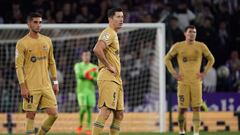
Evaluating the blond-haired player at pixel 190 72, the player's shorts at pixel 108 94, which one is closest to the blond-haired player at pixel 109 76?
the player's shorts at pixel 108 94

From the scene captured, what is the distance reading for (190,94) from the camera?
1504 cm

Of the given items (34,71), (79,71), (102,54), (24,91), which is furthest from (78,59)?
(102,54)

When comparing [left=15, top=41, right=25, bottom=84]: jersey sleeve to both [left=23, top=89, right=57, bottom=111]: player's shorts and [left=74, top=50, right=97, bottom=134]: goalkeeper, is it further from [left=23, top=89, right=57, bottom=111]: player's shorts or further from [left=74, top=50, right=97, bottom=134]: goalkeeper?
[left=74, top=50, right=97, bottom=134]: goalkeeper

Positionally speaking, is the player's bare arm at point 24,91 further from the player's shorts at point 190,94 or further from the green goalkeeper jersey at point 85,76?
the green goalkeeper jersey at point 85,76

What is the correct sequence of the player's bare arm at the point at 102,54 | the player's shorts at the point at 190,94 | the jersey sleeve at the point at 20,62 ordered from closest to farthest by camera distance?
the player's bare arm at the point at 102,54 < the jersey sleeve at the point at 20,62 < the player's shorts at the point at 190,94

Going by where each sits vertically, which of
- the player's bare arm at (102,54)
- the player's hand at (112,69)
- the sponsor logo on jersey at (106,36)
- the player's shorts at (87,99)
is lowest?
the player's shorts at (87,99)

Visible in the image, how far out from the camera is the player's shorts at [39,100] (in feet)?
39.7

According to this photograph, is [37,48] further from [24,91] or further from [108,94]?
[108,94]

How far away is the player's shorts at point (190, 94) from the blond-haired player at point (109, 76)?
3662 millimetres

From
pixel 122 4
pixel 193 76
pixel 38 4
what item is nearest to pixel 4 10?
pixel 38 4

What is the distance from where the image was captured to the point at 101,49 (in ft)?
36.9

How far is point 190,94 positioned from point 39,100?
389cm

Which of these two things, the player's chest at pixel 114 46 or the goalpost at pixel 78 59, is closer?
the player's chest at pixel 114 46

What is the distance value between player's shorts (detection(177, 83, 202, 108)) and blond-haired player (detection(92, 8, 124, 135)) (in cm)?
366
